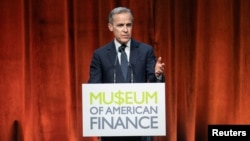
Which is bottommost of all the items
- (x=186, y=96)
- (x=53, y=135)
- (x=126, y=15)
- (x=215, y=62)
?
(x=53, y=135)

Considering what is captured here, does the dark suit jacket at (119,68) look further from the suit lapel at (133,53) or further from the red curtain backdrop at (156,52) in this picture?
the red curtain backdrop at (156,52)

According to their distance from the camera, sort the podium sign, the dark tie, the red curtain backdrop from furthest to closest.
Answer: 1. the red curtain backdrop
2. the dark tie
3. the podium sign

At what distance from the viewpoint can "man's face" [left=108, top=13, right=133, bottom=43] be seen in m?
2.86

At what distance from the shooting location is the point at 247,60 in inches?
151

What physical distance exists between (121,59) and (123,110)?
1.31 ft

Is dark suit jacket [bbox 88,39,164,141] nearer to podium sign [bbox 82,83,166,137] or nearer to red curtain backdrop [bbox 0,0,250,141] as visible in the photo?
podium sign [bbox 82,83,166,137]

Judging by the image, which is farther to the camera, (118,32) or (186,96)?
(186,96)

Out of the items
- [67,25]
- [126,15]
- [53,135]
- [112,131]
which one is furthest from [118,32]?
[53,135]

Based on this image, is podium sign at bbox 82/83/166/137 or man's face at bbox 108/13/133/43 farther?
man's face at bbox 108/13/133/43

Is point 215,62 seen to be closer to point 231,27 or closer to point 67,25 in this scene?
point 231,27

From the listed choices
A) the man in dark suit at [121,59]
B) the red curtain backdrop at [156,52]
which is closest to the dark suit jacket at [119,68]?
the man in dark suit at [121,59]

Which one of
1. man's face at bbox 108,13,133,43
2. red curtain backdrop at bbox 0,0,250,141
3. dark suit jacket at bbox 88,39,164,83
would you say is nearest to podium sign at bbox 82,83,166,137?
dark suit jacket at bbox 88,39,164,83

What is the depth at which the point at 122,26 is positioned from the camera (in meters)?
2.87

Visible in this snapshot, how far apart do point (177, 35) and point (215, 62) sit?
33cm
